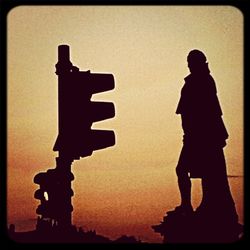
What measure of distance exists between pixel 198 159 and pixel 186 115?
0.58m

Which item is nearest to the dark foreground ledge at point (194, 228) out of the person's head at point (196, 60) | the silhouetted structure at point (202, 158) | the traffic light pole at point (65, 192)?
the silhouetted structure at point (202, 158)

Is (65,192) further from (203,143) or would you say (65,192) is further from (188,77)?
(188,77)

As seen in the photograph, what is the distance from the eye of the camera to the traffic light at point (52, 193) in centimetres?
683

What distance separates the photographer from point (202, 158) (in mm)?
8609

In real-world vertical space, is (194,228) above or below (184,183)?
below

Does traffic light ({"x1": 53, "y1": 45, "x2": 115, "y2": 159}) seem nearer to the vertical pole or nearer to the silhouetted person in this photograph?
the vertical pole

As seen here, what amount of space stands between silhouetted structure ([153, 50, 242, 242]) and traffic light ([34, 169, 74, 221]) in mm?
1725

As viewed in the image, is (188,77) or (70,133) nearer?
(70,133)

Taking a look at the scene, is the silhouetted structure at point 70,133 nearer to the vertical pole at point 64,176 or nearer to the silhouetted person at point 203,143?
the vertical pole at point 64,176

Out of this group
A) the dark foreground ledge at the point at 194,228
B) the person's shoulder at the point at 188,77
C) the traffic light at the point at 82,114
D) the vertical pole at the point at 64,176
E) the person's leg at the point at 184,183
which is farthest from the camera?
the person's shoulder at the point at 188,77

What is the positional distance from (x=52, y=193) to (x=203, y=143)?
7.67 feet

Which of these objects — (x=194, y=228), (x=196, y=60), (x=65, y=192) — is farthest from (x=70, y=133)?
(x=196, y=60)

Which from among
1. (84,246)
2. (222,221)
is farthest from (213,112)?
(84,246)

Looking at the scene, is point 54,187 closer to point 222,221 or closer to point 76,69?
point 76,69
